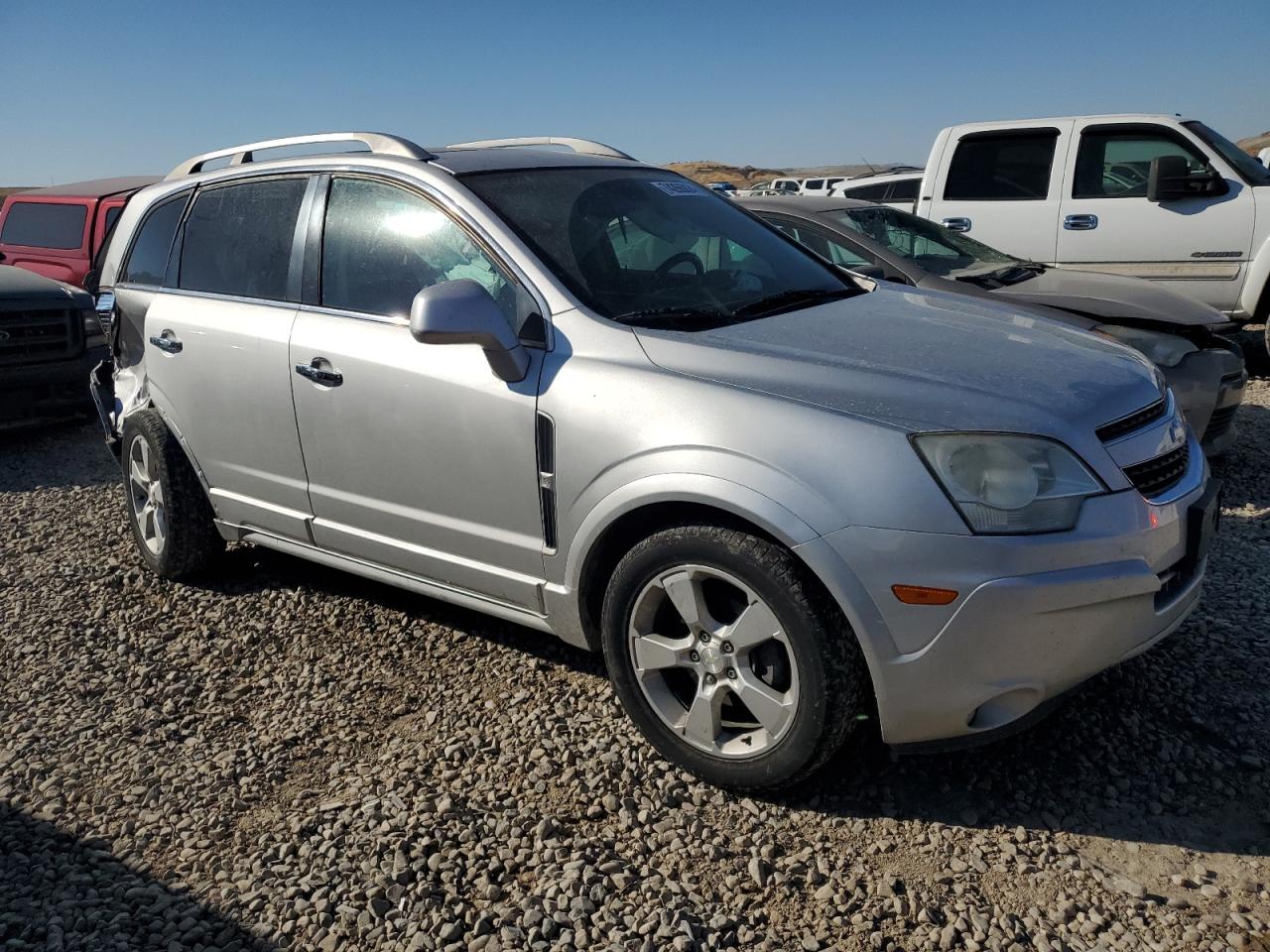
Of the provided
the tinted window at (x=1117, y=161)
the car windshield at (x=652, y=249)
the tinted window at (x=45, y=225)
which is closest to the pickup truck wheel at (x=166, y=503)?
the car windshield at (x=652, y=249)

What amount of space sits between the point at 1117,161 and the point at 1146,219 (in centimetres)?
54

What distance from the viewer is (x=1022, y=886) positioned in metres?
2.56

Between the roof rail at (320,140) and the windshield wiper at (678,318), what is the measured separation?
1.07m

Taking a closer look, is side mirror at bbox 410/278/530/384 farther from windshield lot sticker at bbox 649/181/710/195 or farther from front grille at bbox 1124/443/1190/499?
front grille at bbox 1124/443/1190/499

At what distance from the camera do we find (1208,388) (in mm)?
5207

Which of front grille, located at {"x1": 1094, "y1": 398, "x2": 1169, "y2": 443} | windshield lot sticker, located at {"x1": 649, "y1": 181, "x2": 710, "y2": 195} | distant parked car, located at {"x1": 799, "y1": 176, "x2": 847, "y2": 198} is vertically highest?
windshield lot sticker, located at {"x1": 649, "y1": 181, "x2": 710, "y2": 195}

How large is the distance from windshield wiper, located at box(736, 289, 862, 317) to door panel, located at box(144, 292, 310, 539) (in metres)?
1.70

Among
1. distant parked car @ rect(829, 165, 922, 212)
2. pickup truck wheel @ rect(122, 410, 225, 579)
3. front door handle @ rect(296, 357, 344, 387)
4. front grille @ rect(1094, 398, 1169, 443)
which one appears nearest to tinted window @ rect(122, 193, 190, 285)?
pickup truck wheel @ rect(122, 410, 225, 579)

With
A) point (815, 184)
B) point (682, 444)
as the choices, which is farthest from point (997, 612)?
point (815, 184)

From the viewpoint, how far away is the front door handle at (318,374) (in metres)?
3.62

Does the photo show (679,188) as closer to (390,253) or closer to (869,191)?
(390,253)

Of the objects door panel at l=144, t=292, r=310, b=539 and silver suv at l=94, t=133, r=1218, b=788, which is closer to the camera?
silver suv at l=94, t=133, r=1218, b=788

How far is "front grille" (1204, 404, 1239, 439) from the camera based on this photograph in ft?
17.5

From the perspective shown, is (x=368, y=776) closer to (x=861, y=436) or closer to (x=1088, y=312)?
(x=861, y=436)
